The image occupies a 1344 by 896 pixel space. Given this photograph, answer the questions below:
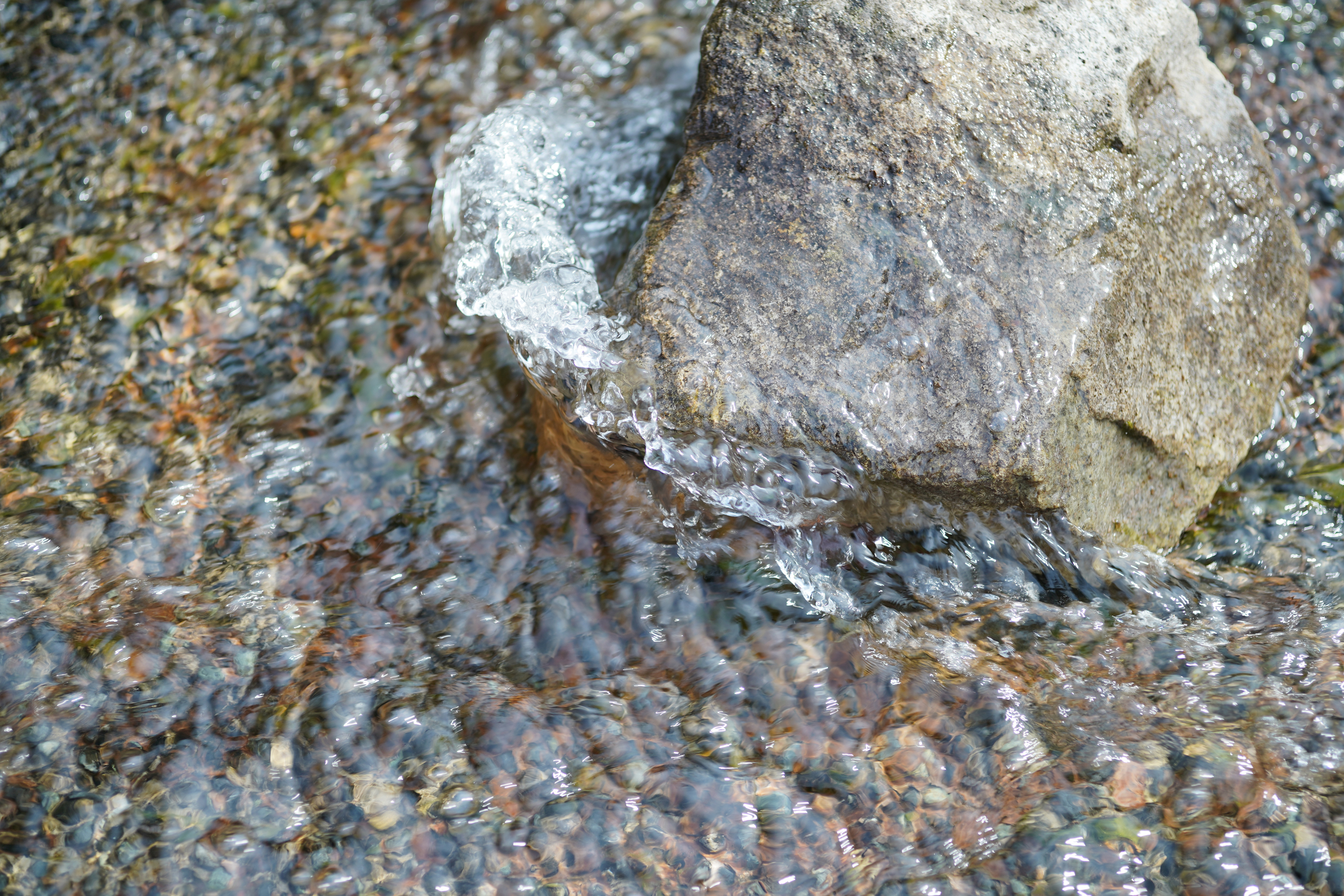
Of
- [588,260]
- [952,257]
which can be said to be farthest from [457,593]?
[952,257]

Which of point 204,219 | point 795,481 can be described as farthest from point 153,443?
point 795,481

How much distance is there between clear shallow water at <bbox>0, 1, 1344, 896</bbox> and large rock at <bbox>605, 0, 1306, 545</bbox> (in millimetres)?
338

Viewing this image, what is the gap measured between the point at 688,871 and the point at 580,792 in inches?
12.4

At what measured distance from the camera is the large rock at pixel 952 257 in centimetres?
248

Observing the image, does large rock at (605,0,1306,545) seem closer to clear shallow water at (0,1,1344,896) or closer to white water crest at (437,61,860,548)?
white water crest at (437,61,860,548)

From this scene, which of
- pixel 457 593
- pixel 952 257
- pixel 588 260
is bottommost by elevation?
pixel 457 593

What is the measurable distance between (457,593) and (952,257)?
5.50 feet


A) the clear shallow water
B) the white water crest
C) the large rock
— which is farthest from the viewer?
the white water crest

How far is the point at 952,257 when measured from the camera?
254cm

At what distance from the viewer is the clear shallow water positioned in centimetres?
222

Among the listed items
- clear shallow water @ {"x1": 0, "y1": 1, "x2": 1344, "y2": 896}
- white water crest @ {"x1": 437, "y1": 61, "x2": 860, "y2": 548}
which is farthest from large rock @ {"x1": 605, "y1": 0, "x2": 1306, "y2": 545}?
clear shallow water @ {"x1": 0, "y1": 1, "x2": 1344, "y2": 896}

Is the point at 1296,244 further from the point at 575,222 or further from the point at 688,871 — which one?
the point at 688,871

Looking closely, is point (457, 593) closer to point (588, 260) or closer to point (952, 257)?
point (588, 260)

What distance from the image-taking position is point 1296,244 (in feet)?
10.5
